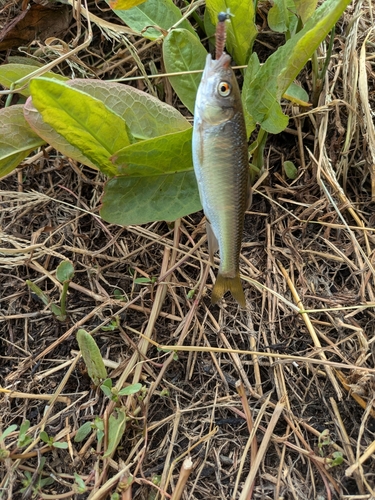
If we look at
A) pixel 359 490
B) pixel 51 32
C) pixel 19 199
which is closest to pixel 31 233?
pixel 19 199

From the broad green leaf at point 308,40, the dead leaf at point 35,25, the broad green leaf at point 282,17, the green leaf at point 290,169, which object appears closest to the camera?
the broad green leaf at point 308,40

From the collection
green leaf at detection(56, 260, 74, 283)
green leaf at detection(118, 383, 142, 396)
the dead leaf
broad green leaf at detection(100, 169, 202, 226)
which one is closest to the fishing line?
broad green leaf at detection(100, 169, 202, 226)

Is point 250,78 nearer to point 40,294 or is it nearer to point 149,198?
point 149,198

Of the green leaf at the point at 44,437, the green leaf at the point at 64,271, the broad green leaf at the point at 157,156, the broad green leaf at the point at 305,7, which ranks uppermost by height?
the broad green leaf at the point at 305,7

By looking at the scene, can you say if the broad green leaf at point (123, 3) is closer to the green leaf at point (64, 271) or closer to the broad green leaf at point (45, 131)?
the broad green leaf at point (45, 131)

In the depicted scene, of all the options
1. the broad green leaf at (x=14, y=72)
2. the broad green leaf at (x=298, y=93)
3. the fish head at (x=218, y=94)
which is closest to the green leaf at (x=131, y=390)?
the fish head at (x=218, y=94)

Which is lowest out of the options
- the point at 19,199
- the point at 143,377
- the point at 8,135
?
the point at 143,377

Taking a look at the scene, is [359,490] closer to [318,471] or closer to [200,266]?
[318,471]
